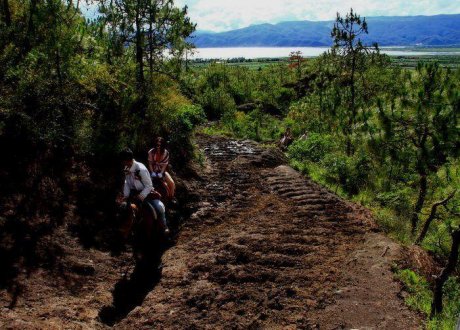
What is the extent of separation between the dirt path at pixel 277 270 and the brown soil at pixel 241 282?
0.8 inches

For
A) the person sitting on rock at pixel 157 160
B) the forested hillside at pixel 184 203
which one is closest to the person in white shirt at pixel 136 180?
the forested hillside at pixel 184 203

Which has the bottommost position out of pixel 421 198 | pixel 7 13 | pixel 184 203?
pixel 421 198

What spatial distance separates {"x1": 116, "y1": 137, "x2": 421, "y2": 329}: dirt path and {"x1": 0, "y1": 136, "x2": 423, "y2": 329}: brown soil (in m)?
0.02

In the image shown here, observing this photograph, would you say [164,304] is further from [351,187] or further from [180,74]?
[351,187]

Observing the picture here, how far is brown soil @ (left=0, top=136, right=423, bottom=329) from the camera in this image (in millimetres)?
6340

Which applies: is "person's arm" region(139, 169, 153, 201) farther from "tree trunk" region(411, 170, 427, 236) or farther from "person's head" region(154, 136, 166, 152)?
"tree trunk" region(411, 170, 427, 236)

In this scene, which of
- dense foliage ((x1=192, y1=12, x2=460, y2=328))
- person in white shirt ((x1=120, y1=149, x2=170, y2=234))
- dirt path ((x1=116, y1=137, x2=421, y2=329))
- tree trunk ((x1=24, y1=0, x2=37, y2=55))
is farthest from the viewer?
dense foliage ((x1=192, y1=12, x2=460, y2=328))

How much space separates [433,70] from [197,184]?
27.9 feet

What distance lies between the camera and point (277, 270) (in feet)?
25.7

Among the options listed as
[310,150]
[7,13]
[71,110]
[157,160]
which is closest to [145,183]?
[157,160]

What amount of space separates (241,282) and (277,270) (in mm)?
842

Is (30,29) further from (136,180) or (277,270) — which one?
(277,270)

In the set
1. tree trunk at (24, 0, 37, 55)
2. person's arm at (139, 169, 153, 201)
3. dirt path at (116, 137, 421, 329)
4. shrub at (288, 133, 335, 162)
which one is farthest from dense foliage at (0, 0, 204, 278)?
shrub at (288, 133, 335, 162)

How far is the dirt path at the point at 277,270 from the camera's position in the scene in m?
6.45
